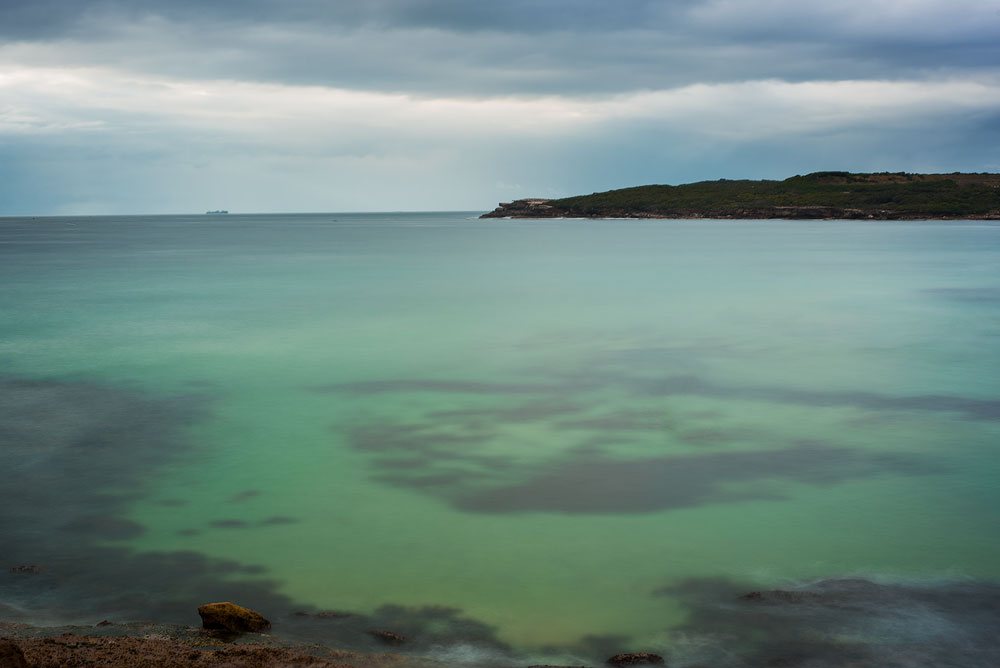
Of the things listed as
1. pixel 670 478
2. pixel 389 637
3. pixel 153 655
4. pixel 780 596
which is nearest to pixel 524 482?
pixel 670 478

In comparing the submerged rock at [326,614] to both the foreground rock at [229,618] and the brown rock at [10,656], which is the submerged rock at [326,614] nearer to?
the foreground rock at [229,618]

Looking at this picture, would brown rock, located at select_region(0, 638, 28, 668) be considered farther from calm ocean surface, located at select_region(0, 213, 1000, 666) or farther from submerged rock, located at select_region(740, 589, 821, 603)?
submerged rock, located at select_region(740, 589, 821, 603)

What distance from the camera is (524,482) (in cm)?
1097

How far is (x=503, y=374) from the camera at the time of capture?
1814 centimetres

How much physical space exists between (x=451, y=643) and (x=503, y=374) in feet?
37.1

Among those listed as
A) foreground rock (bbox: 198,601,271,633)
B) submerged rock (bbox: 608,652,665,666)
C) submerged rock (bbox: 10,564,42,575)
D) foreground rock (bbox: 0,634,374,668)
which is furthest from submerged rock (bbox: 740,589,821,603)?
submerged rock (bbox: 10,564,42,575)

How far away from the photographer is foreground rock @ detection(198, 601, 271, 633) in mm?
6848

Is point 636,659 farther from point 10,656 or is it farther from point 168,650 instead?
point 10,656

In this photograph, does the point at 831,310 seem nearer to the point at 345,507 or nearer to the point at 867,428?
the point at 867,428

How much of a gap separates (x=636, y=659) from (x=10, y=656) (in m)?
4.12

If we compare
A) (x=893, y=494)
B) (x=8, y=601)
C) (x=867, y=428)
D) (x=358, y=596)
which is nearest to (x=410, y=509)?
(x=358, y=596)

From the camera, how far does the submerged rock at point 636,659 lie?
6.65 m

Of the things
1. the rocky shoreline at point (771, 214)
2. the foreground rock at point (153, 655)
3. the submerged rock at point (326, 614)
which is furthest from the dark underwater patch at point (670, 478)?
the rocky shoreline at point (771, 214)

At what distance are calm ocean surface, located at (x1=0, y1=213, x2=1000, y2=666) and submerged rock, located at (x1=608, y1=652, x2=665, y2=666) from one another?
0.19 metres
